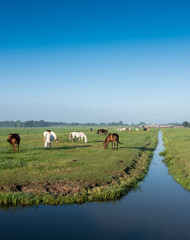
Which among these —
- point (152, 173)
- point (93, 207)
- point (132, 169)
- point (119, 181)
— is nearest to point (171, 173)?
point (152, 173)

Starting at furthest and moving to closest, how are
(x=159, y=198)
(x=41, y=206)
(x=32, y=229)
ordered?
(x=159, y=198), (x=41, y=206), (x=32, y=229)

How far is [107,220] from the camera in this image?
7.72 metres

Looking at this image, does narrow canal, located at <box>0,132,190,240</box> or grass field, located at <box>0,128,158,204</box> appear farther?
grass field, located at <box>0,128,158,204</box>

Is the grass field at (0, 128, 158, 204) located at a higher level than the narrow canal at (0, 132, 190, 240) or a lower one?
higher

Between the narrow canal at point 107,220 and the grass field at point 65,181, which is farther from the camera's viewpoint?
the grass field at point 65,181

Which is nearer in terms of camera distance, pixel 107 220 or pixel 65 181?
pixel 107 220

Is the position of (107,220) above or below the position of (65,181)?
below

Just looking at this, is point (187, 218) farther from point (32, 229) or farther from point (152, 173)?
point (152, 173)

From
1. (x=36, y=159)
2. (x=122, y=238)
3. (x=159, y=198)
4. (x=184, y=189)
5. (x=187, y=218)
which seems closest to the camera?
(x=122, y=238)

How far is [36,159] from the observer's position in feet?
56.9

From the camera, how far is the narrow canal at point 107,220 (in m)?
6.79

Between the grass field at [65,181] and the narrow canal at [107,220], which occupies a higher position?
the grass field at [65,181]

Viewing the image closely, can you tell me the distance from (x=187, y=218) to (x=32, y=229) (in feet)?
19.3

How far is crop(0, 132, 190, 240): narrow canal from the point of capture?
6.79m
